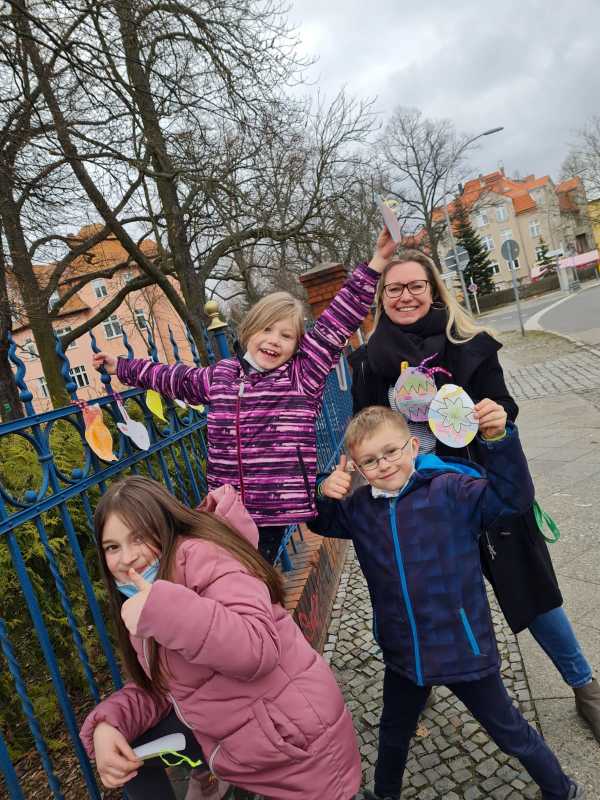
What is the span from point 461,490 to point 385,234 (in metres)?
0.94

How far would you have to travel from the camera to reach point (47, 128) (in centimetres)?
568

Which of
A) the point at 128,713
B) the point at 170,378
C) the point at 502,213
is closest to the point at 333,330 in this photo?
the point at 170,378

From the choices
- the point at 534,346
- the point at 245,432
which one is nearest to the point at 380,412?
the point at 245,432

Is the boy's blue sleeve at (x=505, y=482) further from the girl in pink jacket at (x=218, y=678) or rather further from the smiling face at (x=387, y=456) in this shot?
the girl in pink jacket at (x=218, y=678)

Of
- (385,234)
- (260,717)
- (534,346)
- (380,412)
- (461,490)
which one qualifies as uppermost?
(385,234)

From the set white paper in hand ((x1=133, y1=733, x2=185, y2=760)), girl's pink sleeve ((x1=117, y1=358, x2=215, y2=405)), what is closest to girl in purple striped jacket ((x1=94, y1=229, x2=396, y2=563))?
girl's pink sleeve ((x1=117, y1=358, x2=215, y2=405))

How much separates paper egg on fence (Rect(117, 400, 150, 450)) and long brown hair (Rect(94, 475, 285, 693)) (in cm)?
55

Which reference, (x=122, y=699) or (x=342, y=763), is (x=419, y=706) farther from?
(x=122, y=699)

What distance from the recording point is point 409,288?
2.11 m

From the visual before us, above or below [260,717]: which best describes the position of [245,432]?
above

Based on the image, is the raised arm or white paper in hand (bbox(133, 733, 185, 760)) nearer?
white paper in hand (bbox(133, 733, 185, 760))

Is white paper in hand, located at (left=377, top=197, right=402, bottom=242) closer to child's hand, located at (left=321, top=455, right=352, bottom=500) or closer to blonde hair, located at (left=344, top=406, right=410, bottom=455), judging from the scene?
blonde hair, located at (left=344, top=406, right=410, bottom=455)

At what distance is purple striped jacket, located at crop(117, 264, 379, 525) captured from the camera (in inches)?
80.4

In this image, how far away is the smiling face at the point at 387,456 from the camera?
174cm
